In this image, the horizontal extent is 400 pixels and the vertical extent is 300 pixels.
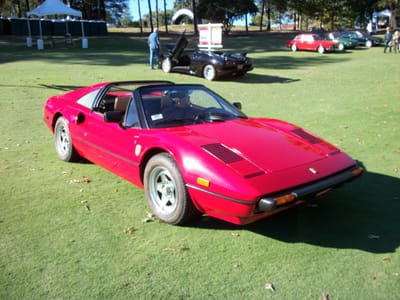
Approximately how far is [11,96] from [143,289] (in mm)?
9534

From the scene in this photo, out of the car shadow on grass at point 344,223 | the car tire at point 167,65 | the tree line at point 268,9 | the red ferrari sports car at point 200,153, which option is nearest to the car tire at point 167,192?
the red ferrari sports car at point 200,153

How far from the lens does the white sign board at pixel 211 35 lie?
747 inches

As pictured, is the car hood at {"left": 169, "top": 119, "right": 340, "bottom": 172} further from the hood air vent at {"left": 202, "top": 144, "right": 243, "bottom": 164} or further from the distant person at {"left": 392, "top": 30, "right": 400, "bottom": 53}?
the distant person at {"left": 392, "top": 30, "right": 400, "bottom": 53}

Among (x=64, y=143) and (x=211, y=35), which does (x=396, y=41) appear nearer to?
(x=211, y=35)

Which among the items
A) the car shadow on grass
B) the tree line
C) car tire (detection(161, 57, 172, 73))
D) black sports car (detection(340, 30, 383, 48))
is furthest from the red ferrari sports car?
the tree line

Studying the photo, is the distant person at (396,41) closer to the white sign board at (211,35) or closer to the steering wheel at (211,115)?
the white sign board at (211,35)

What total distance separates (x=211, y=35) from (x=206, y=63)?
4816 millimetres

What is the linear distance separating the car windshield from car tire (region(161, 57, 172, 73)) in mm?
11330

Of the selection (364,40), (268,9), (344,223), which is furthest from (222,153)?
(268,9)

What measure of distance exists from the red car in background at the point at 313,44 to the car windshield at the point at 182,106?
24325mm

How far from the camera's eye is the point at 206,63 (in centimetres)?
1497

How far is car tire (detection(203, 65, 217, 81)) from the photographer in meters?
14.7

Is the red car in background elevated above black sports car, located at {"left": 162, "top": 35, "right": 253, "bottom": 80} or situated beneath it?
elevated above

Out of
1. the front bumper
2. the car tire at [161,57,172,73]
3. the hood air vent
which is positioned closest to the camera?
the front bumper
